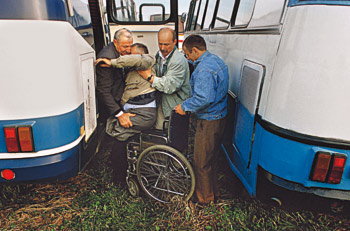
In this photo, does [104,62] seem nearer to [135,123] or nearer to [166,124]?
[135,123]

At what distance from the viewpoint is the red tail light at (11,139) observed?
2258 mm

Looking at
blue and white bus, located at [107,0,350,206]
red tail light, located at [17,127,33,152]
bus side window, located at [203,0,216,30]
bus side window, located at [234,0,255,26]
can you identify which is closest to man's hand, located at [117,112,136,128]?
red tail light, located at [17,127,33,152]

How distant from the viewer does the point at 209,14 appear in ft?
18.3

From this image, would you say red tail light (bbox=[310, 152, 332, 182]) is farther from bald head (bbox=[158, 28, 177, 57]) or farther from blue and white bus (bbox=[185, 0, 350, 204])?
bald head (bbox=[158, 28, 177, 57])

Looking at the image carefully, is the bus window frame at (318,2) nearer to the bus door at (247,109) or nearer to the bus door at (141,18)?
the bus door at (247,109)

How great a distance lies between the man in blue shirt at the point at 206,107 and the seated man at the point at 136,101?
370 millimetres

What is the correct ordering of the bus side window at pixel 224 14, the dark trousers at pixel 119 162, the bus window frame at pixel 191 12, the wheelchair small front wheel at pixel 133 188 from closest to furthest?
the wheelchair small front wheel at pixel 133 188 < the dark trousers at pixel 119 162 < the bus side window at pixel 224 14 < the bus window frame at pixel 191 12

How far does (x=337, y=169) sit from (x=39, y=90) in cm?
227

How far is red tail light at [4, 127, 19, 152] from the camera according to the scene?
2.26m

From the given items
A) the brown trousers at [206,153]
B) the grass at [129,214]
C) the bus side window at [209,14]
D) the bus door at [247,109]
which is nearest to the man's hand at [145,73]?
the brown trousers at [206,153]

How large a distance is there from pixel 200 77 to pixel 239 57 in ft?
2.51

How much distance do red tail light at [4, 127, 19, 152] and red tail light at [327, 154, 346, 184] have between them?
238 centimetres

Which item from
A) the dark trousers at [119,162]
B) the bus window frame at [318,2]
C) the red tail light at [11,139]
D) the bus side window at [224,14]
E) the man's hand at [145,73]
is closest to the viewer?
the bus window frame at [318,2]

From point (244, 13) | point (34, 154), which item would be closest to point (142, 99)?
point (34, 154)
